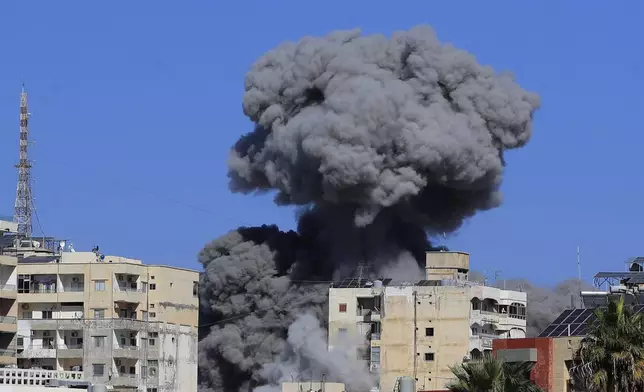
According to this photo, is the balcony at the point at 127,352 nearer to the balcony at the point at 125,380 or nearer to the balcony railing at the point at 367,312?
the balcony at the point at 125,380

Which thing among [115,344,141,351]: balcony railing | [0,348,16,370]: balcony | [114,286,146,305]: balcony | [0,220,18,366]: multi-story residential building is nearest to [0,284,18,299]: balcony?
[0,220,18,366]: multi-story residential building

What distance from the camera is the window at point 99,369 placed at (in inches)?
3607

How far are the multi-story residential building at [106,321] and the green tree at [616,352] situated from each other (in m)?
38.1

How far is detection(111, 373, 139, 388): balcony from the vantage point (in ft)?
298

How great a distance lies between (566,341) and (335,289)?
39.8 meters

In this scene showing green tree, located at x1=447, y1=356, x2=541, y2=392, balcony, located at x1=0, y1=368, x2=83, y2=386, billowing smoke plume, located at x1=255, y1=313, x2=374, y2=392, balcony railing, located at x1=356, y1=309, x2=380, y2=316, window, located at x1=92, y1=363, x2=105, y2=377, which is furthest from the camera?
balcony railing, located at x1=356, y1=309, x2=380, y2=316

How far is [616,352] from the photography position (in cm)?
5569

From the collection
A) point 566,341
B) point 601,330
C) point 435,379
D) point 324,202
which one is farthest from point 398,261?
point 601,330

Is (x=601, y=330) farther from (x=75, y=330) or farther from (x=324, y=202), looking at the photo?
(x=324, y=202)

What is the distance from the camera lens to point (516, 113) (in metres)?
115

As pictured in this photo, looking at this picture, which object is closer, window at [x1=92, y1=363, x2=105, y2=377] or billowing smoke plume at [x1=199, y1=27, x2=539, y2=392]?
window at [x1=92, y1=363, x2=105, y2=377]

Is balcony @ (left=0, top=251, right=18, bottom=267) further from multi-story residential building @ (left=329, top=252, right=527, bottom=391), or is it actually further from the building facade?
multi-story residential building @ (left=329, top=252, right=527, bottom=391)

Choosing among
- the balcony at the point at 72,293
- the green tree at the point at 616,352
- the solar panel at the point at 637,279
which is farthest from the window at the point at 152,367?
the green tree at the point at 616,352

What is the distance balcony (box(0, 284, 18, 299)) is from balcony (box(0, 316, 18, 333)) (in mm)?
943
